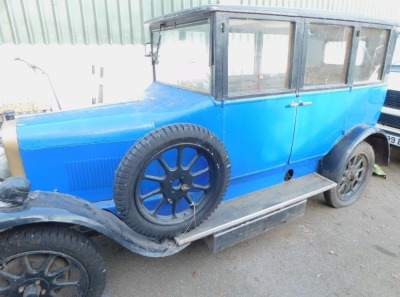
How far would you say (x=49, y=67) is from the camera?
4.66 m

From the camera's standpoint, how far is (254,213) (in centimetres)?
246

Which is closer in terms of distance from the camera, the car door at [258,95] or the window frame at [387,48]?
the car door at [258,95]

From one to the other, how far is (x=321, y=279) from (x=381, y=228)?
117cm

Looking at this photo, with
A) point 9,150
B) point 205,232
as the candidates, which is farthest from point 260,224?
point 9,150

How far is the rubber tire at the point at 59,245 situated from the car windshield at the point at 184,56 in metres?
1.41

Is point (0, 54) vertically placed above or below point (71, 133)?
above

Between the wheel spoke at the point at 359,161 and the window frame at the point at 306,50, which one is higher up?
the window frame at the point at 306,50

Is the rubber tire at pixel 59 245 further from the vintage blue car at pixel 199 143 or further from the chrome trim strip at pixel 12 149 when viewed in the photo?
the chrome trim strip at pixel 12 149

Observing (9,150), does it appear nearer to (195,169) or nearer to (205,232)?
(195,169)

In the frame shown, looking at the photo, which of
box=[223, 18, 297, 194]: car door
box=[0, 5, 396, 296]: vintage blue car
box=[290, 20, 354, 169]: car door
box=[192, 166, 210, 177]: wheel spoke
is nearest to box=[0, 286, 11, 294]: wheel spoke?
box=[0, 5, 396, 296]: vintage blue car

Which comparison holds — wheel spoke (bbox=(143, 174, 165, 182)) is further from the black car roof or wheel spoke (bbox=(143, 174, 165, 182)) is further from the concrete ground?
the black car roof

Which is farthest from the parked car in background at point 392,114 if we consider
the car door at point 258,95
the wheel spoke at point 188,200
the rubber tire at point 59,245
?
the rubber tire at point 59,245

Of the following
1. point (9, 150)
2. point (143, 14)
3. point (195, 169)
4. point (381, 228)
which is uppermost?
point (143, 14)

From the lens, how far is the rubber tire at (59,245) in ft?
5.41
